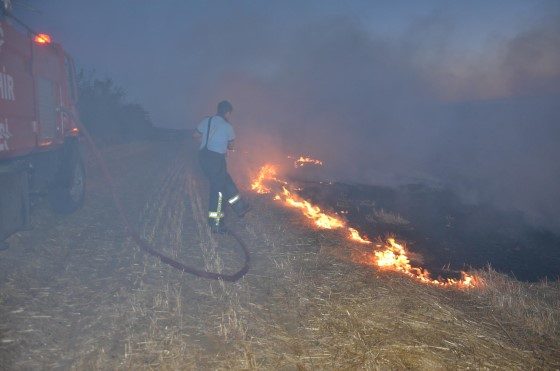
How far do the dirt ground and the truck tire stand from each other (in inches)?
33.2

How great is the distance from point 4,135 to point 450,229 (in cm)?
934

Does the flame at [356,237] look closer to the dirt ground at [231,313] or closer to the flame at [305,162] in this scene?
the dirt ground at [231,313]

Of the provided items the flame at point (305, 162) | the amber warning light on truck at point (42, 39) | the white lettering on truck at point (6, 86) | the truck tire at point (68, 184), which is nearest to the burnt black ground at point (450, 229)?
the flame at point (305, 162)

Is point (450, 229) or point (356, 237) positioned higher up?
point (356, 237)

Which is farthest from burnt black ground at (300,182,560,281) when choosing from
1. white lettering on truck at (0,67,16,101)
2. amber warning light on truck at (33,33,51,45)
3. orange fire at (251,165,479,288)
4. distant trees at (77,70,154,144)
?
distant trees at (77,70,154,144)

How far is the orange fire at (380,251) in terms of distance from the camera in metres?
5.78

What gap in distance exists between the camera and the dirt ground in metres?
3.54

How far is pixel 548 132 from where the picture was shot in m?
21.0

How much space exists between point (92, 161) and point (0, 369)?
12754 millimetres

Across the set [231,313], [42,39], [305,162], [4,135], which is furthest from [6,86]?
[305,162]

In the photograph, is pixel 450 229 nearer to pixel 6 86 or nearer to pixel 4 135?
pixel 4 135

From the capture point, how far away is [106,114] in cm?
2269

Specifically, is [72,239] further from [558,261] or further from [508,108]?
[508,108]

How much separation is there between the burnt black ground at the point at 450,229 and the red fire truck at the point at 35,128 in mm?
6288
